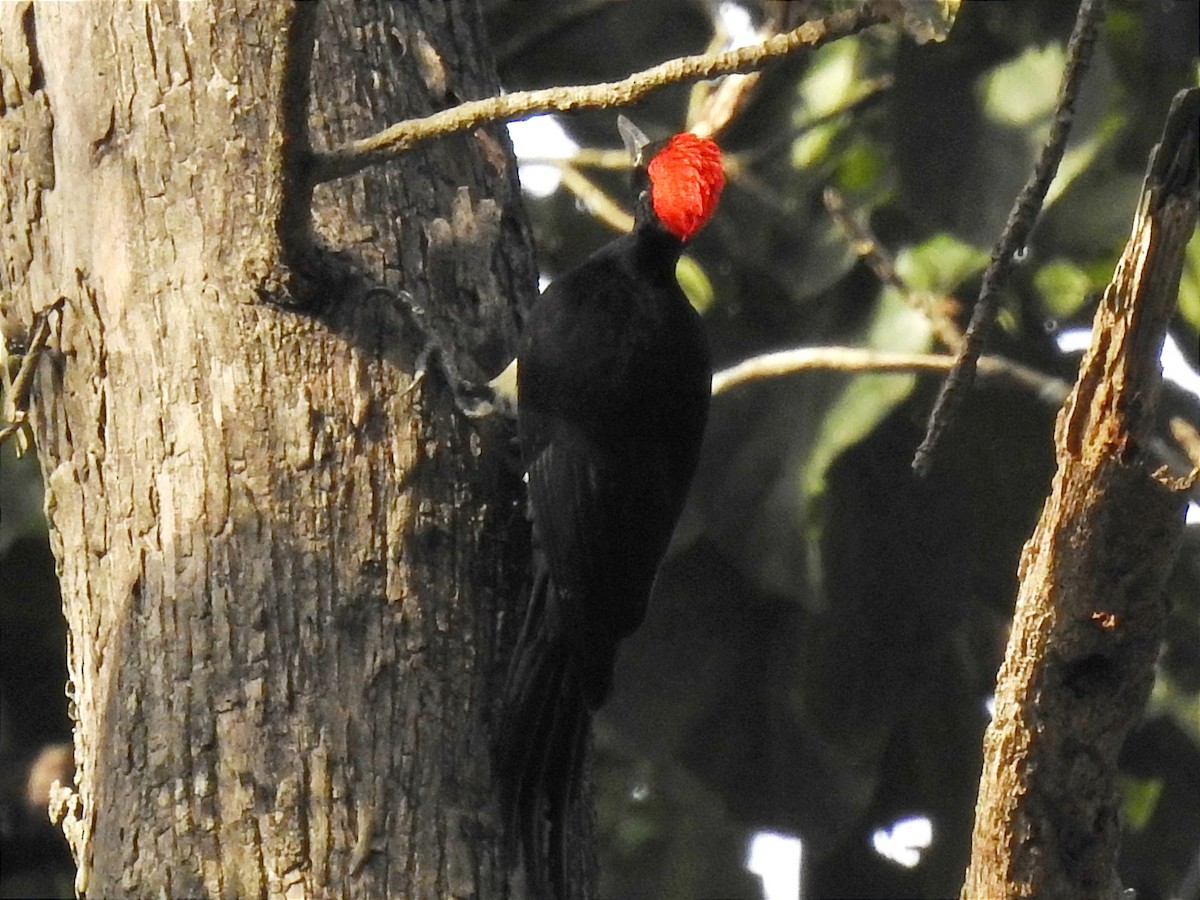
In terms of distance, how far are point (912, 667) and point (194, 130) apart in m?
1.72

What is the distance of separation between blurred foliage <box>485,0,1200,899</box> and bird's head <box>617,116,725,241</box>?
352 mm

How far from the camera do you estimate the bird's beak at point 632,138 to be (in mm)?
3306

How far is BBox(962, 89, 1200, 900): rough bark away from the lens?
1.51m

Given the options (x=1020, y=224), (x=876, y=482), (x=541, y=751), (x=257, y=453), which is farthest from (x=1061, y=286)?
(x=257, y=453)

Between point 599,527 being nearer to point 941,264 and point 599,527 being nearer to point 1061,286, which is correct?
point 941,264

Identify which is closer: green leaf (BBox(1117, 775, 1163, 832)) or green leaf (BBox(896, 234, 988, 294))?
green leaf (BBox(896, 234, 988, 294))

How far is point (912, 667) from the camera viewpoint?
11.1 feet

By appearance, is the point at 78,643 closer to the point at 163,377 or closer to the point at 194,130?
the point at 163,377

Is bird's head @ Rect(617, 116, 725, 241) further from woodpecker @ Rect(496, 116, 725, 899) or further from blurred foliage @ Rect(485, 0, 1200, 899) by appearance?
blurred foliage @ Rect(485, 0, 1200, 899)

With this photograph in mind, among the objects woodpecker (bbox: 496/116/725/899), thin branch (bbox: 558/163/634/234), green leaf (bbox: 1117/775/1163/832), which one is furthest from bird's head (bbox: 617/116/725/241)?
Result: green leaf (bbox: 1117/775/1163/832)

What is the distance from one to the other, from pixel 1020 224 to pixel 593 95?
0.54 metres

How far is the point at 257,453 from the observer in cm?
233

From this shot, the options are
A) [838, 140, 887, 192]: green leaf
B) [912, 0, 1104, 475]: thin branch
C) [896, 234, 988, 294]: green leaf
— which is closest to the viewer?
[912, 0, 1104, 475]: thin branch

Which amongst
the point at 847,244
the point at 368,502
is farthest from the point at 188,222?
the point at 847,244
